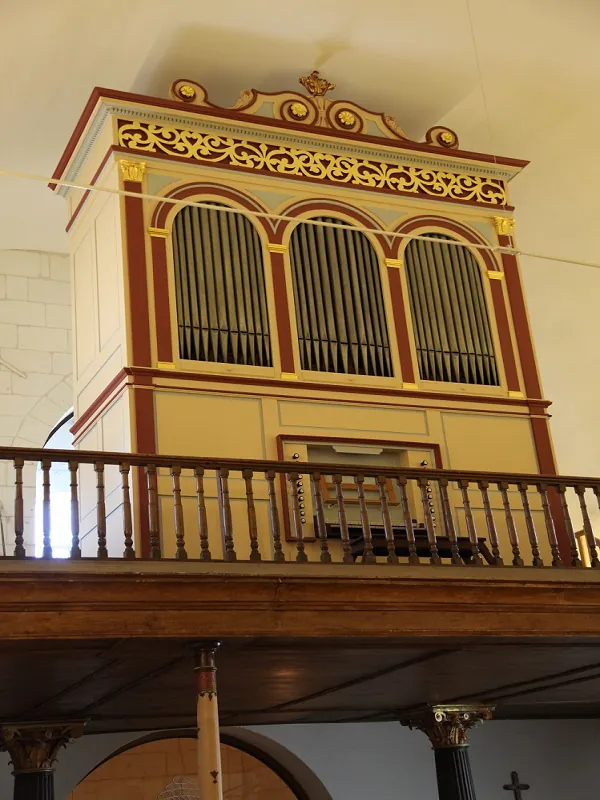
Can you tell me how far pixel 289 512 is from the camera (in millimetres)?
Result: 10234

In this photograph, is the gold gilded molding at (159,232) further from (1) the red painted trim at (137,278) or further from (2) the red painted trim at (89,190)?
(2) the red painted trim at (89,190)

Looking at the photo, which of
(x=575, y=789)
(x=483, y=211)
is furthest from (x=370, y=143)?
(x=575, y=789)

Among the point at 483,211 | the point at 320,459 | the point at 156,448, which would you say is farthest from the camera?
the point at 483,211

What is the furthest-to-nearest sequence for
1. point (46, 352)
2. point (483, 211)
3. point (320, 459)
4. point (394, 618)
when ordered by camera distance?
1. point (46, 352)
2. point (483, 211)
3. point (320, 459)
4. point (394, 618)

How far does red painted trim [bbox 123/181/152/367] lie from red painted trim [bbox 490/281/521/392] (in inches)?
151

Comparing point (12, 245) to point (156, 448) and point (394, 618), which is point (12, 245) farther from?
point (394, 618)

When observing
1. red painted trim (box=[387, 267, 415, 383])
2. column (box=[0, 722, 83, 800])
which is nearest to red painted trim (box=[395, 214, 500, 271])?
red painted trim (box=[387, 267, 415, 383])

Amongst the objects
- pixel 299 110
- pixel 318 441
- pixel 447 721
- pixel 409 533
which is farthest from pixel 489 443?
pixel 299 110

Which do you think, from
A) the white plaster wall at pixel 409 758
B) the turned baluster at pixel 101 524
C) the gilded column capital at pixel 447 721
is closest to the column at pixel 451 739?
the gilded column capital at pixel 447 721

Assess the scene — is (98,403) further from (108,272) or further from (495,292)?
(495,292)

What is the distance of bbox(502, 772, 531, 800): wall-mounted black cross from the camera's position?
42.4 ft

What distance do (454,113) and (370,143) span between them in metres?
1.55

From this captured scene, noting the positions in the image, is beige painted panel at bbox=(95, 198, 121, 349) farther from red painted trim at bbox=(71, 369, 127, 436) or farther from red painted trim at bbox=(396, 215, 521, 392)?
red painted trim at bbox=(396, 215, 521, 392)

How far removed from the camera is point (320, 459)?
426 inches
